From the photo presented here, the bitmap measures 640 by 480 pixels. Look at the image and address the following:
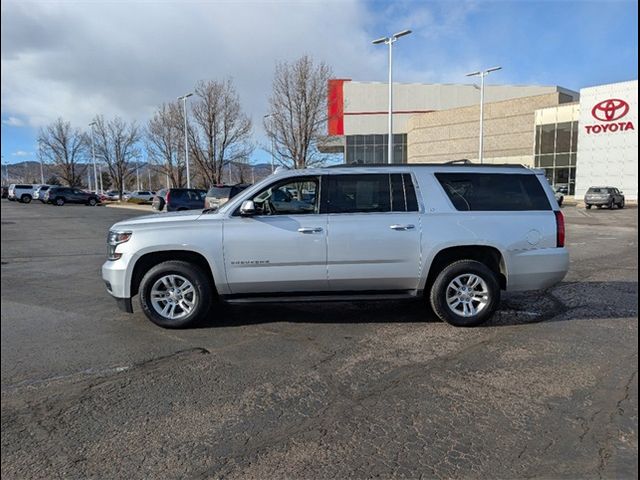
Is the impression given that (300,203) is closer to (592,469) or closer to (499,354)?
(499,354)

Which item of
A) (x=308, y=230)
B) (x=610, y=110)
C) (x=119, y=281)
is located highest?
(x=610, y=110)

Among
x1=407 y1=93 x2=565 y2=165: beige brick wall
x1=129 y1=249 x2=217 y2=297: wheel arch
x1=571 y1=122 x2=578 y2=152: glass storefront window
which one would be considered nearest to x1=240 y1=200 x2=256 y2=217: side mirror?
x1=129 y1=249 x2=217 y2=297: wheel arch

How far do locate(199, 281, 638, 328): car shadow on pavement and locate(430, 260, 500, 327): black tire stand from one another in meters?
0.23

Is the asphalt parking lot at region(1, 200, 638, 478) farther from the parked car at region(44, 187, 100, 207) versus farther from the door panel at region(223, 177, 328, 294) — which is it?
the parked car at region(44, 187, 100, 207)

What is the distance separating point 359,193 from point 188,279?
225cm

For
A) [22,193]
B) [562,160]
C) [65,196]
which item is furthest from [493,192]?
[22,193]

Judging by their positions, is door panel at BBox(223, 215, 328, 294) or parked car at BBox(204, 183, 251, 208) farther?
parked car at BBox(204, 183, 251, 208)

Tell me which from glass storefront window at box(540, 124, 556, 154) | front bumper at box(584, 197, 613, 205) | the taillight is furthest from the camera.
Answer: glass storefront window at box(540, 124, 556, 154)

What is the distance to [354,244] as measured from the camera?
5.11 metres

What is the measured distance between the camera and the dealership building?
37781 mm

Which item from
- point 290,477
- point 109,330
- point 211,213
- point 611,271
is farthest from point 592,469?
point 611,271

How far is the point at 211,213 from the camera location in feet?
17.5

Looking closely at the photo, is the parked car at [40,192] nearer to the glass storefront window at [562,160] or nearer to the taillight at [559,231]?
the taillight at [559,231]

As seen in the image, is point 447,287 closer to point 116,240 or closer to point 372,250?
point 372,250
